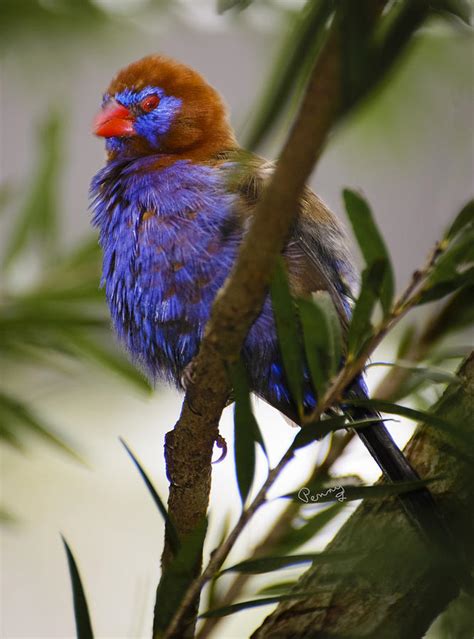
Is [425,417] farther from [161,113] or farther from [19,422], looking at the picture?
[161,113]

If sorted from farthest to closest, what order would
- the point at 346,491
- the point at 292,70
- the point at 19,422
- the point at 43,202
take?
the point at 43,202 → the point at 19,422 → the point at 346,491 → the point at 292,70

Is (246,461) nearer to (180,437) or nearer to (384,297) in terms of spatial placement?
(384,297)

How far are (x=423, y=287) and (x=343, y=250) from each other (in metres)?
1.24

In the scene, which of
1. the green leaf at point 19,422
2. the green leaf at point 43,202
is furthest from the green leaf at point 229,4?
the green leaf at point 43,202

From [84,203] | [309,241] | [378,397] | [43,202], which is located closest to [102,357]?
[43,202]

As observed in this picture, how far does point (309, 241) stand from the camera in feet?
7.50

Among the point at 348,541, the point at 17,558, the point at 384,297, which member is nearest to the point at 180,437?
the point at 348,541

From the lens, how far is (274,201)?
998 mm

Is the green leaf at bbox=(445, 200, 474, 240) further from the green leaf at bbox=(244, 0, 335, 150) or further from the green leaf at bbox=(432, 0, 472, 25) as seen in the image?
the green leaf at bbox=(432, 0, 472, 25)

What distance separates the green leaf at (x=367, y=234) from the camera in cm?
112

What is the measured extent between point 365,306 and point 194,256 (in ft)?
3.58

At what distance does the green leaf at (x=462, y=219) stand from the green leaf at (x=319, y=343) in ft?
0.67

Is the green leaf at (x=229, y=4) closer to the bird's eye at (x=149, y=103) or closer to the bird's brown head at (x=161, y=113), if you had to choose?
the bird's brown head at (x=161, y=113)

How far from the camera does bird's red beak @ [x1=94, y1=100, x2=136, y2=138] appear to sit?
2795 mm
